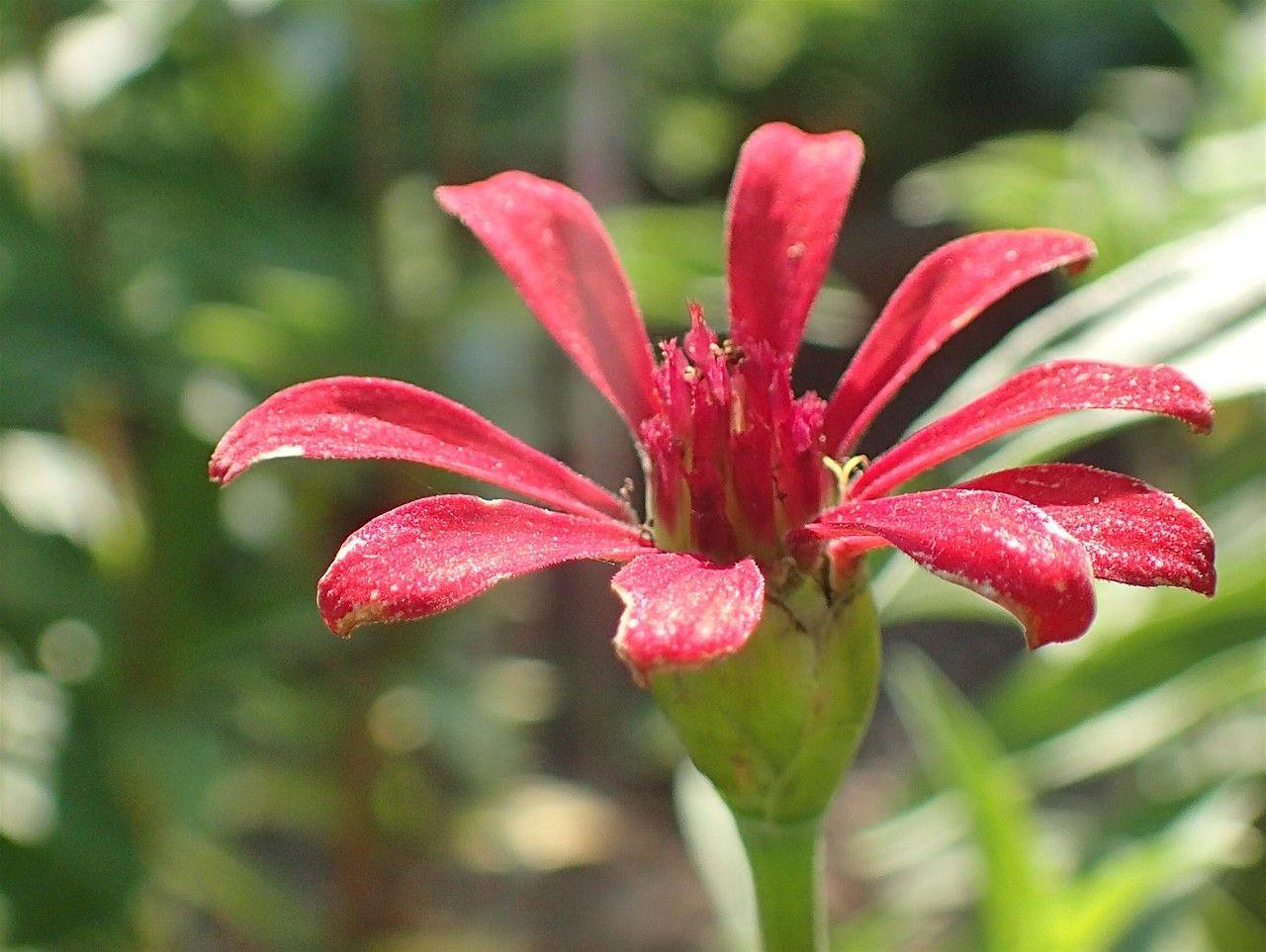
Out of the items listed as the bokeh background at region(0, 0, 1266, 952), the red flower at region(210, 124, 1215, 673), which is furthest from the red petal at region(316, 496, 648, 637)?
the bokeh background at region(0, 0, 1266, 952)

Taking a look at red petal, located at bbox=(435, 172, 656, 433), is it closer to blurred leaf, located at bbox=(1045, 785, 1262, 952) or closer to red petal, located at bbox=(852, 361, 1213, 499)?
red petal, located at bbox=(852, 361, 1213, 499)

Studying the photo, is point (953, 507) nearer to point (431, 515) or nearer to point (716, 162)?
point (431, 515)

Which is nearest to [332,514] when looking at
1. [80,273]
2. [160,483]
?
[160,483]

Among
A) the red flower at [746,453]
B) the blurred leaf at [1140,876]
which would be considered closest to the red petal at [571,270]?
the red flower at [746,453]

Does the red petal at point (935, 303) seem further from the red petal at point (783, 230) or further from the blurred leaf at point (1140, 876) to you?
the blurred leaf at point (1140, 876)

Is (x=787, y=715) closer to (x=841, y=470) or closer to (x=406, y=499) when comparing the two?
(x=841, y=470)

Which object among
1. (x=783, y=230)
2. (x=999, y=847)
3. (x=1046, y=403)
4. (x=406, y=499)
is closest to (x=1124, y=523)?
(x=1046, y=403)
